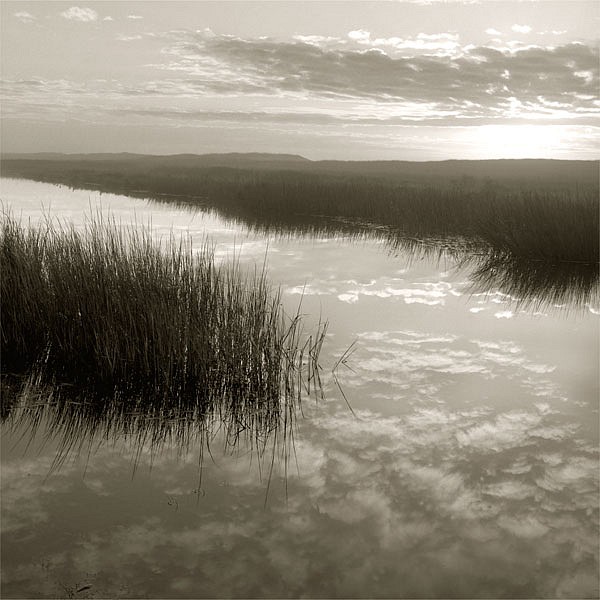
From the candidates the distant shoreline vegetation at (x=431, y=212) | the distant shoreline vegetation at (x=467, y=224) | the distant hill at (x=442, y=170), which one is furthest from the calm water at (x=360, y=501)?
the distant hill at (x=442, y=170)

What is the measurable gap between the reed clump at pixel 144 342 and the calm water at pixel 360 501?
515mm

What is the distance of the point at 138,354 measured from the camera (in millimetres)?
5688

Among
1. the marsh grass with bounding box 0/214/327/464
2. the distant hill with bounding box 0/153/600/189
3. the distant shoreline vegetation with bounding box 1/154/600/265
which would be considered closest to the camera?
the marsh grass with bounding box 0/214/327/464

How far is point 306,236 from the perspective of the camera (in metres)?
15.9

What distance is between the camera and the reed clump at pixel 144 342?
17.8ft

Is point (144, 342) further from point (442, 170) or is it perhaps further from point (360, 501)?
point (442, 170)

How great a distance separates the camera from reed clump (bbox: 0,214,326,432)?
543 cm

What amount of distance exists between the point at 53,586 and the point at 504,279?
934 cm

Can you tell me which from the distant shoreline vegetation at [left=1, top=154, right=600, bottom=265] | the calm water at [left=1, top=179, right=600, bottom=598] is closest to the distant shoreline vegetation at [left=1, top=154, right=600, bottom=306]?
the distant shoreline vegetation at [left=1, top=154, right=600, bottom=265]

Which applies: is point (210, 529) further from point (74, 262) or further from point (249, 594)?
point (74, 262)

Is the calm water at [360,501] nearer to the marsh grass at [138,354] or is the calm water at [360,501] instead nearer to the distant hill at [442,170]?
the marsh grass at [138,354]

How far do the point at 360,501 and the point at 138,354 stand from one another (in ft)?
8.27

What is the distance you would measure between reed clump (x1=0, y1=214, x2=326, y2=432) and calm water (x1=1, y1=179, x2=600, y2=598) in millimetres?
515

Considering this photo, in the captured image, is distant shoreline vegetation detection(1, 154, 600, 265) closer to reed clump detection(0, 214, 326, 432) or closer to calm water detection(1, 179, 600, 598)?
calm water detection(1, 179, 600, 598)
